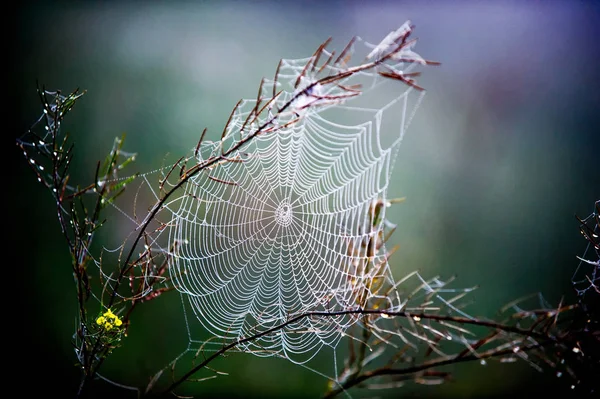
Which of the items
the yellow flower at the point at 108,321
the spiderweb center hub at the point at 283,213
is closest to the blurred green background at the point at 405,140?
the spiderweb center hub at the point at 283,213

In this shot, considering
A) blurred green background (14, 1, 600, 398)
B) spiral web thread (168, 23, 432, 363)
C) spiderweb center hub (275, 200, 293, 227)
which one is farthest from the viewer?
blurred green background (14, 1, 600, 398)

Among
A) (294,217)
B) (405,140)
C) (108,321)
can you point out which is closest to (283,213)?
(294,217)

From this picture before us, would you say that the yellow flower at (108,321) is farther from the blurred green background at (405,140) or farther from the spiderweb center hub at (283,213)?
the blurred green background at (405,140)

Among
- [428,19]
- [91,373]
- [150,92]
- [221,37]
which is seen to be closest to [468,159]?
[428,19]

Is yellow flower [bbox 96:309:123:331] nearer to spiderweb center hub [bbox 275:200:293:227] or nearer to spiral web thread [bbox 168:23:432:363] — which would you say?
spiral web thread [bbox 168:23:432:363]

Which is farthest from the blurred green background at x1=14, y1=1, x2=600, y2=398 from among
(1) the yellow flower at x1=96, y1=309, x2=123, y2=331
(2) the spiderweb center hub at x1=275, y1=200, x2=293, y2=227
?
(1) the yellow flower at x1=96, y1=309, x2=123, y2=331

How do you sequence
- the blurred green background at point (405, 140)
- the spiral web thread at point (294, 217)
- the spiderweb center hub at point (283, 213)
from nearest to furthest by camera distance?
the spiral web thread at point (294, 217)
the spiderweb center hub at point (283, 213)
the blurred green background at point (405, 140)
